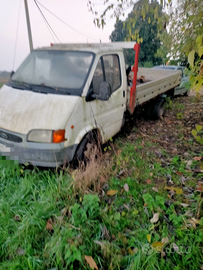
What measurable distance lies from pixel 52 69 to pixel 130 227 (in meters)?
2.80

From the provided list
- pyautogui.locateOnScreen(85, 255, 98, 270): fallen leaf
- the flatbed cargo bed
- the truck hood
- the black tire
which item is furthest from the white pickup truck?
the black tire

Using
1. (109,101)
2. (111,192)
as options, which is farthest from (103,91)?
(111,192)

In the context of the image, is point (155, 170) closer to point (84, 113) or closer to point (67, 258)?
point (84, 113)

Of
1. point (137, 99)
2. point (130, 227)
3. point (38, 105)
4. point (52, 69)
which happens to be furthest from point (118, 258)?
point (137, 99)

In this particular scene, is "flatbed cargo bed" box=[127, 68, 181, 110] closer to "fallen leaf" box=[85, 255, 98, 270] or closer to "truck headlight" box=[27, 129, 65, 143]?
"truck headlight" box=[27, 129, 65, 143]

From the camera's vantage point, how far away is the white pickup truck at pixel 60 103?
2959 mm

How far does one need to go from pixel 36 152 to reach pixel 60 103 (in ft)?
2.63

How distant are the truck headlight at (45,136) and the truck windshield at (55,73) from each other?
2.37ft

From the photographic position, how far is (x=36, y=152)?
117 inches

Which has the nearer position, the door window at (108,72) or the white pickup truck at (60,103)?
the white pickup truck at (60,103)

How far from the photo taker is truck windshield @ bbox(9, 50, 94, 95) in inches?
133

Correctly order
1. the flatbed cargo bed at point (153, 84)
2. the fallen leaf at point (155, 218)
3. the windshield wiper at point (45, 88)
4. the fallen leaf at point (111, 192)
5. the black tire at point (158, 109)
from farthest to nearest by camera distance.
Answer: the black tire at point (158, 109) → the flatbed cargo bed at point (153, 84) → the windshield wiper at point (45, 88) → the fallen leaf at point (111, 192) → the fallen leaf at point (155, 218)

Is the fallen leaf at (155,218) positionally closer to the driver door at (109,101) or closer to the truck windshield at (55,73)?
the driver door at (109,101)

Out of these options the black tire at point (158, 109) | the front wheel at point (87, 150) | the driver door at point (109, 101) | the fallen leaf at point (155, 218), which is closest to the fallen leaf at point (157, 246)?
the fallen leaf at point (155, 218)
